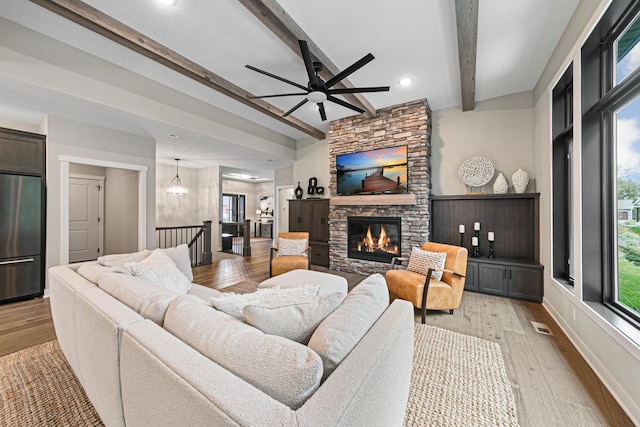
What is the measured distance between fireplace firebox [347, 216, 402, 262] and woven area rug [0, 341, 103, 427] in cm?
418

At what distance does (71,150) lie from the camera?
374 cm

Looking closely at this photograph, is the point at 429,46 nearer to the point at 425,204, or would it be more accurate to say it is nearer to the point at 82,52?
the point at 425,204

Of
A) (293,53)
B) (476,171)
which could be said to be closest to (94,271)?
(293,53)

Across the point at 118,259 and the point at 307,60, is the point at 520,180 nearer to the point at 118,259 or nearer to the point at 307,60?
the point at 307,60

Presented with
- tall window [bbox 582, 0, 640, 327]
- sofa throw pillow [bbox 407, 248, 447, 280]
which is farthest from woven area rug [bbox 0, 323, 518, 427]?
tall window [bbox 582, 0, 640, 327]

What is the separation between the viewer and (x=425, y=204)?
4.42 m

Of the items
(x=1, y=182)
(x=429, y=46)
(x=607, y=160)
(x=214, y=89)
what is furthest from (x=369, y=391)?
(x=1, y=182)

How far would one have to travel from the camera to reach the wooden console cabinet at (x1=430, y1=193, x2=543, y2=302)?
362cm

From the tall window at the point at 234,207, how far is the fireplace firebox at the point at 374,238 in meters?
8.17

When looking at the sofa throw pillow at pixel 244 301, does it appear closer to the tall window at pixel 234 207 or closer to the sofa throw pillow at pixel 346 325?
the sofa throw pillow at pixel 346 325

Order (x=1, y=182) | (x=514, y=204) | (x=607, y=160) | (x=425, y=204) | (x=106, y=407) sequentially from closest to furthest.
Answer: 1. (x=106, y=407)
2. (x=607, y=160)
3. (x=1, y=182)
4. (x=514, y=204)
5. (x=425, y=204)

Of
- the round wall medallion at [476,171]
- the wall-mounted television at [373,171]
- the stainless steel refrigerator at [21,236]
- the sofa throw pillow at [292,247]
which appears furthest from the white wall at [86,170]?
the round wall medallion at [476,171]

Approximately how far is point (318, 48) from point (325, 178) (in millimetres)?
3373

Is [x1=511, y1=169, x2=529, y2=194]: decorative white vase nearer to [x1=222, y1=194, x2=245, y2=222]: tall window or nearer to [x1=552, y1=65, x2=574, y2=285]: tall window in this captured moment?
[x1=552, y1=65, x2=574, y2=285]: tall window
